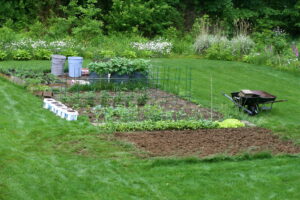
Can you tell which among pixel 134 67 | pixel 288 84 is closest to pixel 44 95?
pixel 134 67

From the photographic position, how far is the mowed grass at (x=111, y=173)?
6668mm

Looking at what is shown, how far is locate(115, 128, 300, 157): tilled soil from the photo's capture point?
8.52 metres

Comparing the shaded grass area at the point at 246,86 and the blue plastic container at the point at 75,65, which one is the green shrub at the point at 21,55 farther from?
the shaded grass area at the point at 246,86

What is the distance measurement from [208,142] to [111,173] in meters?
2.33

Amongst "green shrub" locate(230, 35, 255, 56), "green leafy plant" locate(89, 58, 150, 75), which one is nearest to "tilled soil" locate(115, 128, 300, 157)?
"green leafy plant" locate(89, 58, 150, 75)

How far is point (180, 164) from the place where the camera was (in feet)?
25.7

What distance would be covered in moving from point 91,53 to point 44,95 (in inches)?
229

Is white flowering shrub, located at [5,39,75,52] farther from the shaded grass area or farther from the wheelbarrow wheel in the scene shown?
the wheelbarrow wheel

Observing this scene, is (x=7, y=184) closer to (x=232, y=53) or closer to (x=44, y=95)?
(x=44, y=95)

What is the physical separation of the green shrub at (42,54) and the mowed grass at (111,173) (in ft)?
25.7

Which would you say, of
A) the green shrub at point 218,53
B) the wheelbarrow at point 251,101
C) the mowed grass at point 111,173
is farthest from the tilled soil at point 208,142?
the green shrub at point 218,53

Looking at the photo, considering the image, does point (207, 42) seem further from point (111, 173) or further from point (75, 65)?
point (111, 173)

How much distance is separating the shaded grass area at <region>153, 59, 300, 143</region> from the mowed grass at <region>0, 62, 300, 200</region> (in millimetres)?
2345

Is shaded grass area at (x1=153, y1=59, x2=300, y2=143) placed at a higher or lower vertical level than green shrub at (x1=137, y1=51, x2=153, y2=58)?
lower
